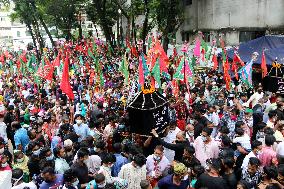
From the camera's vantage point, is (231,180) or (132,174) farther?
(132,174)

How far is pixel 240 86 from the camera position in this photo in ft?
40.2

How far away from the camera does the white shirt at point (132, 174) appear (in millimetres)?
5566

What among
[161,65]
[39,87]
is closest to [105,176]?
[161,65]

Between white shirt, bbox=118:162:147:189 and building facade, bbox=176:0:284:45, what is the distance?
12502mm

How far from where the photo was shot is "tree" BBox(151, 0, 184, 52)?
2072 centimetres

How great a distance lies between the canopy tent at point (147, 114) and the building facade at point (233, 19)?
10.8 metres

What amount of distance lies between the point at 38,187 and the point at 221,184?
2755 mm

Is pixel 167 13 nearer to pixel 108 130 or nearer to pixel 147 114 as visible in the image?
pixel 108 130

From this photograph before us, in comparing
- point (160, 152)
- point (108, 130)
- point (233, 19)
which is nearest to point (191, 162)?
point (160, 152)

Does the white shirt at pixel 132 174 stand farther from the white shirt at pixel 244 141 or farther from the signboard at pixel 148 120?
the white shirt at pixel 244 141

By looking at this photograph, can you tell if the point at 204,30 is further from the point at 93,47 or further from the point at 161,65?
the point at 161,65

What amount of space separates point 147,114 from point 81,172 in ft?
6.01

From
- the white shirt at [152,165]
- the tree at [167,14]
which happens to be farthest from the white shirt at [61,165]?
the tree at [167,14]

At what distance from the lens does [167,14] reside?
69.5 feet
